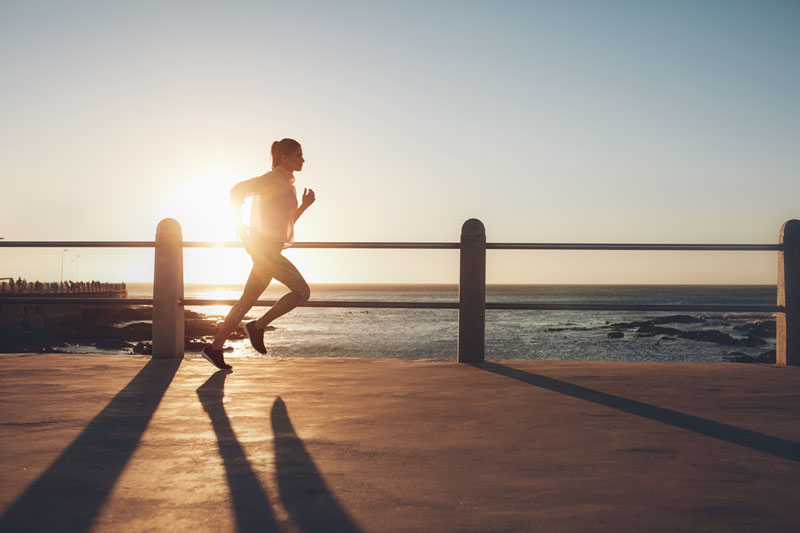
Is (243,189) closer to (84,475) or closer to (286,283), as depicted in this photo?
(286,283)

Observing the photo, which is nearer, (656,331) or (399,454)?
(399,454)

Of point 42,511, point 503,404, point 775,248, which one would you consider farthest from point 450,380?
point 775,248

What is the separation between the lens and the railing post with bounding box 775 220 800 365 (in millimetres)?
5281

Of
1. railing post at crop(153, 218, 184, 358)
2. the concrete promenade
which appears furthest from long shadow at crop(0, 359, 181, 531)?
railing post at crop(153, 218, 184, 358)

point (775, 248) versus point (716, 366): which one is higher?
point (775, 248)

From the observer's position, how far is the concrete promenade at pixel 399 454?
1.70m

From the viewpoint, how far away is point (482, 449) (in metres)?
2.40

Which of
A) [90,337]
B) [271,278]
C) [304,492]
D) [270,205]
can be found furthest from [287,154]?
[90,337]

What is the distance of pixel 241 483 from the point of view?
196cm

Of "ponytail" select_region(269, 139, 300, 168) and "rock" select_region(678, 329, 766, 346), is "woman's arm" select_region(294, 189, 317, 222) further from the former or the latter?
"rock" select_region(678, 329, 766, 346)

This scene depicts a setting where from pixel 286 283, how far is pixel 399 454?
8.22ft

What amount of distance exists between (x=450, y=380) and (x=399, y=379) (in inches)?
13.8

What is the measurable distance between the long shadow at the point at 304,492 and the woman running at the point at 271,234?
6.80 ft

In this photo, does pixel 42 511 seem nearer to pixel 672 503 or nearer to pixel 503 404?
pixel 672 503
